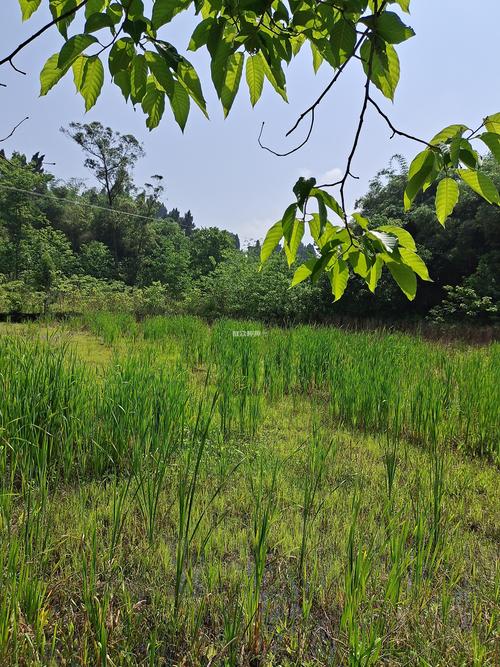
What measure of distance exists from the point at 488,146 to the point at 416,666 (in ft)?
3.80

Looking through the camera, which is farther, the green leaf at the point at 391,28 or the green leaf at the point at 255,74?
the green leaf at the point at 255,74

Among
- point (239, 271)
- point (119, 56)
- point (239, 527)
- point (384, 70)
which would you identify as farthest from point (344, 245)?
point (239, 271)

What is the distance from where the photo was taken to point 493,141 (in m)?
0.59

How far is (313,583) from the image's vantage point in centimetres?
114

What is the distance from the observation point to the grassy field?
3.31 ft

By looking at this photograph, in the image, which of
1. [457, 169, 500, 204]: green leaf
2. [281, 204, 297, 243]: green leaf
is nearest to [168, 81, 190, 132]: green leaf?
[281, 204, 297, 243]: green leaf

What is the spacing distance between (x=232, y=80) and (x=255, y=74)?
8cm

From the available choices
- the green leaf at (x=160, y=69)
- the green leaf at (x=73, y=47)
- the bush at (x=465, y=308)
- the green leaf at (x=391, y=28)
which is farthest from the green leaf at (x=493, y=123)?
the bush at (x=465, y=308)

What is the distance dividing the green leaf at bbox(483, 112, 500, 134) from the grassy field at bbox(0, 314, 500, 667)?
0.75 meters

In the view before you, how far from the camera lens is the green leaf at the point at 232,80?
2.35 feet

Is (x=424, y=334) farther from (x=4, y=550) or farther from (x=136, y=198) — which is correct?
(x=136, y=198)

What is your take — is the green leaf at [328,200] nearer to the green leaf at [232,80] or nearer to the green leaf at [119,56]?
the green leaf at [232,80]

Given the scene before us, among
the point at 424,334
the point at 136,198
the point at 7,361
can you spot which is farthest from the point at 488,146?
the point at 136,198

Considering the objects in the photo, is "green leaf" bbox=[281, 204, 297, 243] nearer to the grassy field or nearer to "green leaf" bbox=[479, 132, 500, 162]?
"green leaf" bbox=[479, 132, 500, 162]
